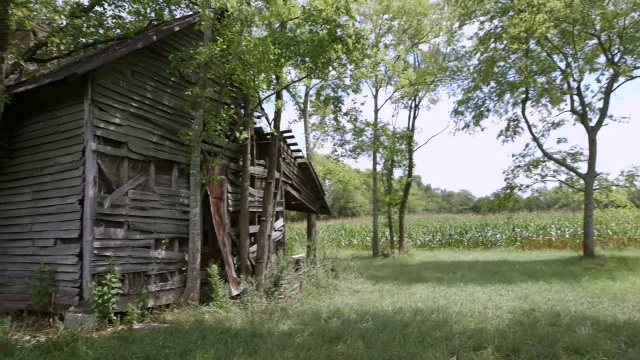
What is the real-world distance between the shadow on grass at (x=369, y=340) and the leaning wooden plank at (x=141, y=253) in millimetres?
1791

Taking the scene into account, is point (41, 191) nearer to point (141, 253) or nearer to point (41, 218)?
point (41, 218)

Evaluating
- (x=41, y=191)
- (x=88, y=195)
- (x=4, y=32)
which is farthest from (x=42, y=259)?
(x=4, y=32)

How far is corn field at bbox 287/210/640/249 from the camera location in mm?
22531

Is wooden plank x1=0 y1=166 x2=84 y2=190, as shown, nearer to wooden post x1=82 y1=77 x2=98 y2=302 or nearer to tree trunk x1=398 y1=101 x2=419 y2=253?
wooden post x1=82 y1=77 x2=98 y2=302

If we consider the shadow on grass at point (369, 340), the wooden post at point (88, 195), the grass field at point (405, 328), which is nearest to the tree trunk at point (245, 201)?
the grass field at point (405, 328)

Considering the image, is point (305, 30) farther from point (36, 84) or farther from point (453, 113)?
point (453, 113)

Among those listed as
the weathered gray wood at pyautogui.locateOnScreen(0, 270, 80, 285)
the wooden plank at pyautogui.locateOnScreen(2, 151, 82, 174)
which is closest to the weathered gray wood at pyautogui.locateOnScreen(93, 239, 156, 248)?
the weathered gray wood at pyautogui.locateOnScreen(0, 270, 80, 285)

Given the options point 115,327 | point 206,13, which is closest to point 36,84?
point 206,13

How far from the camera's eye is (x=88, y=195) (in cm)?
773

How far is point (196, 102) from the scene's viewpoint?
9094 millimetres

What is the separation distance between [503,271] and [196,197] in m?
11.5

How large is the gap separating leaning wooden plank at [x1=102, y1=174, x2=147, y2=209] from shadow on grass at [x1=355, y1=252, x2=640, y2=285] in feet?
27.8

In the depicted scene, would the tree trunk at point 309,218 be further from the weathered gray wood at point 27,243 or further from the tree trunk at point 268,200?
the weathered gray wood at point 27,243

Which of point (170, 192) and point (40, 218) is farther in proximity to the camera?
point (170, 192)
